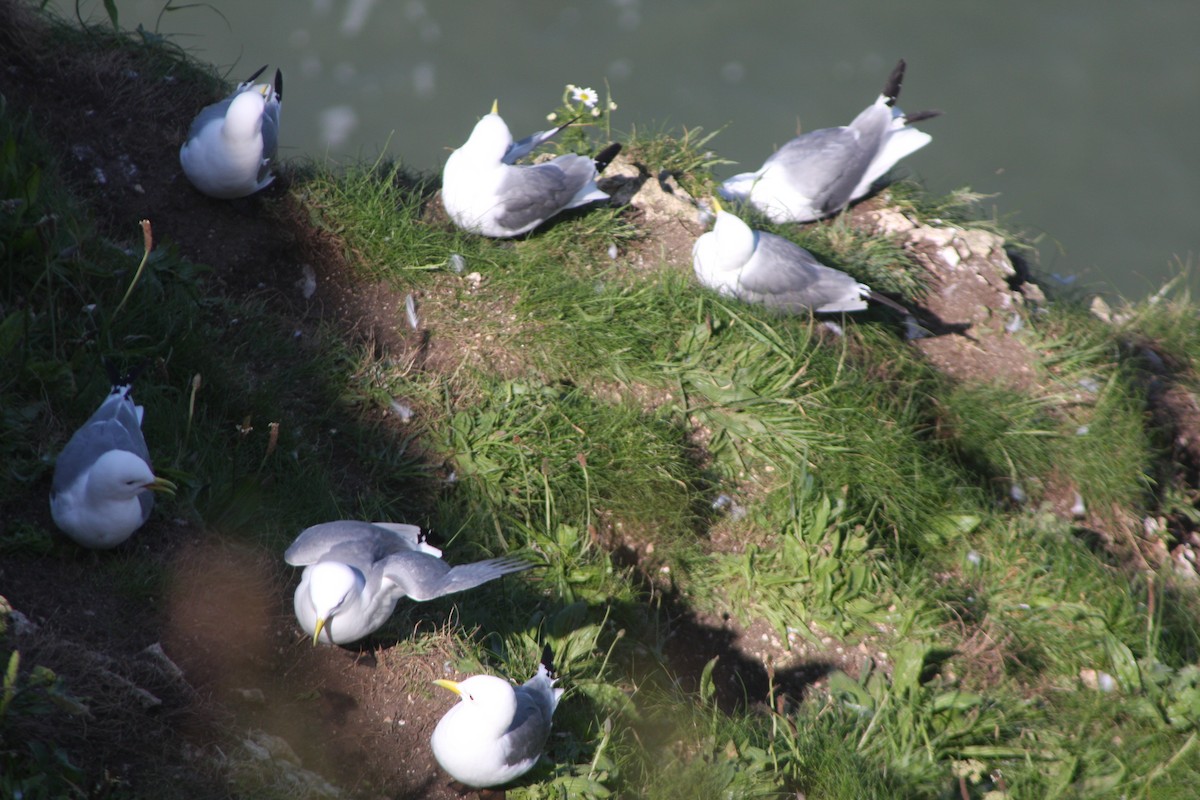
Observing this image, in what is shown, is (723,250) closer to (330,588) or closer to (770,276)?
(770,276)

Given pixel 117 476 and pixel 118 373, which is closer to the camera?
pixel 117 476

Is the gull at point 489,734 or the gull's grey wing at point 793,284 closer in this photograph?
the gull at point 489,734

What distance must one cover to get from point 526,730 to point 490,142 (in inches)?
99.9

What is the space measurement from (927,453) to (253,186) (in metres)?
2.79

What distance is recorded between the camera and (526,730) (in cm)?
237

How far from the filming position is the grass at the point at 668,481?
9.16ft

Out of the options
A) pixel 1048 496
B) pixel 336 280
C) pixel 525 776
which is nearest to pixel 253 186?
pixel 336 280

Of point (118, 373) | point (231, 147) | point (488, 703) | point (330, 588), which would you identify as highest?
point (231, 147)

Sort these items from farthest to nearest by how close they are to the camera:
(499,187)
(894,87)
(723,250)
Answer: (894,87) → (499,187) → (723,250)

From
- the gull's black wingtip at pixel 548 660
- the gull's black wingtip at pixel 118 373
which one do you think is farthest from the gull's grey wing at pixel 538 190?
the gull's black wingtip at pixel 548 660

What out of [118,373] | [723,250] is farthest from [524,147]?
[118,373]

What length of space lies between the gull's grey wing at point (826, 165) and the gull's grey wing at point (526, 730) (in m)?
2.82

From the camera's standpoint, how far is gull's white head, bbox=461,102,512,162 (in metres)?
4.02

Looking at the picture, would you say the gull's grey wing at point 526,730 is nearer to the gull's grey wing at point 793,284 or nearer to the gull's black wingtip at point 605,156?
the gull's grey wing at point 793,284
